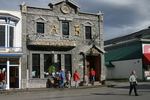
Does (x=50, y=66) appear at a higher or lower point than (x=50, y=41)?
lower

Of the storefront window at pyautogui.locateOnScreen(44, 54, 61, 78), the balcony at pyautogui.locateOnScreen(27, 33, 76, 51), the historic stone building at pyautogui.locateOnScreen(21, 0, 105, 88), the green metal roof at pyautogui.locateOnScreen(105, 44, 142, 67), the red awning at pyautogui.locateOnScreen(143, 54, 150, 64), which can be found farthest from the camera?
the green metal roof at pyautogui.locateOnScreen(105, 44, 142, 67)

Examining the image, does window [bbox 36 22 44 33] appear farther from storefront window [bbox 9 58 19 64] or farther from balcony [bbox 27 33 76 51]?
storefront window [bbox 9 58 19 64]

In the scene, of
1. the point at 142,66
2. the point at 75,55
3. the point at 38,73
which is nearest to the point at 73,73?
the point at 75,55

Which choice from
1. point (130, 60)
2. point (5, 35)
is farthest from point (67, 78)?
point (130, 60)

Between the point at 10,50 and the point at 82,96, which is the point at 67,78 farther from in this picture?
the point at 82,96

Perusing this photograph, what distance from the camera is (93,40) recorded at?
2466 cm

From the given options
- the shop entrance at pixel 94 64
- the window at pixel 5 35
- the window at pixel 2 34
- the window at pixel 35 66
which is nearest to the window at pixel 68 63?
the shop entrance at pixel 94 64

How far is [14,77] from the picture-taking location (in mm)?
21250

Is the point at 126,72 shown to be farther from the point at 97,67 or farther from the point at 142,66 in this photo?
the point at 97,67

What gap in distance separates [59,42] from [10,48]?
16.1 ft

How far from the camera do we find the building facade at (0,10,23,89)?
1991 centimetres

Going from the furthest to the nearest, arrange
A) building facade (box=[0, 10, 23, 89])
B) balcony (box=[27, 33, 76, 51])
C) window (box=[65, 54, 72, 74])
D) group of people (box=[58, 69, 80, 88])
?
window (box=[65, 54, 72, 74]) → balcony (box=[27, 33, 76, 51]) → group of people (box=[58, 69, 80, 88]) → building facade (box=[0, 10, 23, 89])

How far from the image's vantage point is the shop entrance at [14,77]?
21.1 meters

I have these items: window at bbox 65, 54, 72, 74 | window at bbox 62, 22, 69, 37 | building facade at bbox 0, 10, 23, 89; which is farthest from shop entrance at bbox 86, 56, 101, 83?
building facade at bbox 0, 10, 23, 89
